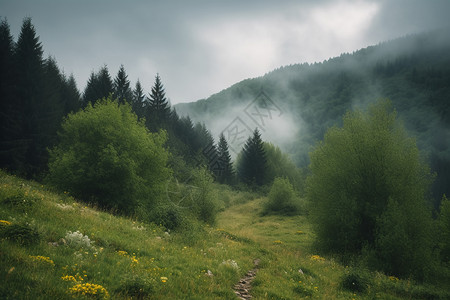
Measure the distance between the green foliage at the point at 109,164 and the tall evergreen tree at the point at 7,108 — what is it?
33.3 ft

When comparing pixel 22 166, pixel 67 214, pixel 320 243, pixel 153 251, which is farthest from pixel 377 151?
pixel 22 166

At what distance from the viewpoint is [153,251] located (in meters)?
11.4

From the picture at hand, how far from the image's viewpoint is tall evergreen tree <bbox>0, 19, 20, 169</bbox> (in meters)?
31.7

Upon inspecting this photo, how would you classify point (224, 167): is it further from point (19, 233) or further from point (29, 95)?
point (19, 233)

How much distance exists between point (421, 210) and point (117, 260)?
24446 mm

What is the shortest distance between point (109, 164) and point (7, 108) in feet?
68.6

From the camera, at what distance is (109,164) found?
2362cm

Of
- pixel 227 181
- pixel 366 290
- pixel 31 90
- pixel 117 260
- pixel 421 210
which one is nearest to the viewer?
pixel 117 260

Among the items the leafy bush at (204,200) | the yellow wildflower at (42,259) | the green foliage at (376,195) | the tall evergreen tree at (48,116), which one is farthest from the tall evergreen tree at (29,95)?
the green foliage at (376,195)

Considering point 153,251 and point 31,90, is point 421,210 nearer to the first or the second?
point 153,251

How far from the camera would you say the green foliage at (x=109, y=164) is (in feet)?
77.2

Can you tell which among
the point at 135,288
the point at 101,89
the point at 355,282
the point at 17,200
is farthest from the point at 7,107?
the point at 355,282

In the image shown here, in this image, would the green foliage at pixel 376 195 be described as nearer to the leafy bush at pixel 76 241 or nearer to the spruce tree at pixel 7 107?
the leafy bush at pixel 76 241

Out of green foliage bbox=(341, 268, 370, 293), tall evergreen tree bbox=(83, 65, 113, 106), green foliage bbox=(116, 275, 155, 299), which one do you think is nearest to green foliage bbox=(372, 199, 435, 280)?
green foliage bbox=(341, 268, 370, 293)
